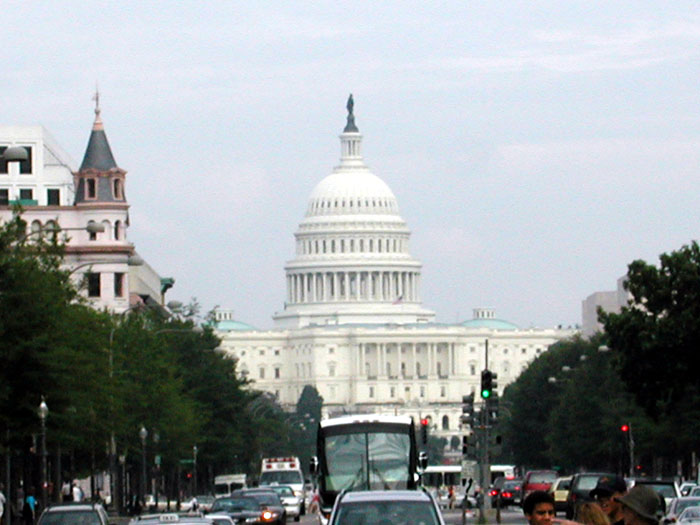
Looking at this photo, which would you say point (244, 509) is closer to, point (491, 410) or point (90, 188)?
point (491, 410)

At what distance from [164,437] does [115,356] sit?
15715 millimetres

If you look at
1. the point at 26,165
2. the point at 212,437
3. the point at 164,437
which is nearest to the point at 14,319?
the point at 164,437

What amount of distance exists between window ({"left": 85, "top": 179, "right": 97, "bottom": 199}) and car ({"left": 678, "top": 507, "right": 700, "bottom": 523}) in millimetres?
95596

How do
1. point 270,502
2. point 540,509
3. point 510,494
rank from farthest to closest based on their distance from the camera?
point 510,494, point 270,502, point 540,509

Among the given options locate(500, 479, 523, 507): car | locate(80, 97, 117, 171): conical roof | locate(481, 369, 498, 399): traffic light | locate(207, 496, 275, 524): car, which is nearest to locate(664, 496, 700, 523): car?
locate(207, 496, 275, 524): car

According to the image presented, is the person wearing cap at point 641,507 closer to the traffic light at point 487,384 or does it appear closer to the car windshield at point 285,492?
the traffic light at point 487,384

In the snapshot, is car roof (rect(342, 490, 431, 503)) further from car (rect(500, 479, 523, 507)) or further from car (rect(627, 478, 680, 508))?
car (rect(500, 479, 523, 507))

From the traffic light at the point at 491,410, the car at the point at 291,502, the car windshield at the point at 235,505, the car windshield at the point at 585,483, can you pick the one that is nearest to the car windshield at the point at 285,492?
the car at the point at 291,502

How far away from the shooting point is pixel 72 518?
32.8 m

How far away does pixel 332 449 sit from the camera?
1805 inches

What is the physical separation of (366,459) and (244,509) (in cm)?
765

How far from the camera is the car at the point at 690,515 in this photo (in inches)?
1274

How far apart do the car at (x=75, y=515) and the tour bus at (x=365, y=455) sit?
1259 cm

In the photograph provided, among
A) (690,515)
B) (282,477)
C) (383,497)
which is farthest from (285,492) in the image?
(383,497)
